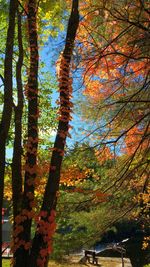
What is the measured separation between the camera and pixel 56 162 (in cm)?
521

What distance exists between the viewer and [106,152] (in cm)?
919

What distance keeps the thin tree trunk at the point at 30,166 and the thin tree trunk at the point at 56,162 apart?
171 millimetres

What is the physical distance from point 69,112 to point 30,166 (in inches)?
41.7

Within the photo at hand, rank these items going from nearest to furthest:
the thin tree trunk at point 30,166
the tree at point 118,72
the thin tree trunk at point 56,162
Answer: the thin tree trunk at point 56,162
the thin tree trunk at point 30,166
the tree at point 118,72

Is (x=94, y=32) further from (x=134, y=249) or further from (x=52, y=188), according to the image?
(x=134, y=249)

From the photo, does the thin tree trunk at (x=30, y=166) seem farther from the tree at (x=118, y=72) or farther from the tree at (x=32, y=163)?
the tree at (x=118, y=72)

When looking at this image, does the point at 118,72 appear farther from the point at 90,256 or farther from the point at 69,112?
the point at 90,256

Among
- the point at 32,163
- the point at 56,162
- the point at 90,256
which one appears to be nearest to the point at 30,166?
the point at 32,163

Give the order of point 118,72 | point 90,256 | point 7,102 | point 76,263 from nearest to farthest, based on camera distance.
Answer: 1. point 7,102
2. point 118,72
3. point 76,263
4. point 90,256

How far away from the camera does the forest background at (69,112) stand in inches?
201

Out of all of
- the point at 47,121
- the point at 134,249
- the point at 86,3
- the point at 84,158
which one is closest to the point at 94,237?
the point at 84,158

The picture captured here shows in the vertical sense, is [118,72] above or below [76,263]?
above

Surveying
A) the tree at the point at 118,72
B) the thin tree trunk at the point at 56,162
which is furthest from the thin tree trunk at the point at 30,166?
the tree at the point at 118,72

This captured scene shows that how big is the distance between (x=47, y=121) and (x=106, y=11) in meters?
4.54
